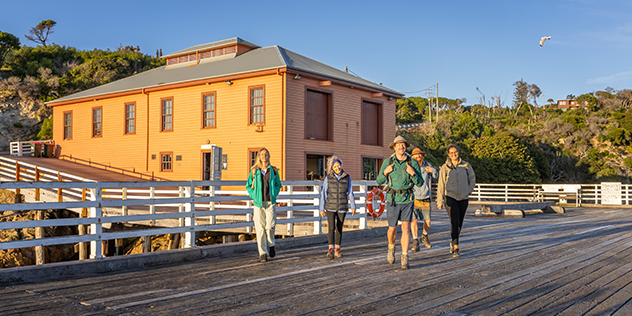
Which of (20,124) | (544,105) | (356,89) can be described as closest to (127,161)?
(356,89)

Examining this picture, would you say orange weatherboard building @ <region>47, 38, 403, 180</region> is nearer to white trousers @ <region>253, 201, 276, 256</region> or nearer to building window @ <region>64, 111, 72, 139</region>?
building window @ <region>64, 111, 72, 139</region>

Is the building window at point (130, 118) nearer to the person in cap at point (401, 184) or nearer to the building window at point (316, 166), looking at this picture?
the building window at point (316, 166)

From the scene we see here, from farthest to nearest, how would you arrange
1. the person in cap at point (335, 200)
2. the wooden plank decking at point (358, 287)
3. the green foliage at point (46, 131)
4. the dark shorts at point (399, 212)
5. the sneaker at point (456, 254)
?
the green foliage at point (46, 131), the person in cap at point (335, 200), the sneaker at point (456, 254), the dark shorts at point (399, 212), the wooden plank decking at point (358, 287)

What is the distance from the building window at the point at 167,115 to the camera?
2610 cm

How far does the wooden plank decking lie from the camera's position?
5.06 metres

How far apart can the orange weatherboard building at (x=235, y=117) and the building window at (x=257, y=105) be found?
5 centimetres

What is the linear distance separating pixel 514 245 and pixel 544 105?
10991 cm

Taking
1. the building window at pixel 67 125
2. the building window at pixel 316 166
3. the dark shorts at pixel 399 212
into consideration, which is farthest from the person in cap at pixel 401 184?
the building window at pixel 67 125

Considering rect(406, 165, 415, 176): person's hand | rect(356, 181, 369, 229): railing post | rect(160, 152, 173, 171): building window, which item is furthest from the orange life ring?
rect(160, 152, 173, 171): building window

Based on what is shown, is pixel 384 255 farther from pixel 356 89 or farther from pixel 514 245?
pixel 356 89

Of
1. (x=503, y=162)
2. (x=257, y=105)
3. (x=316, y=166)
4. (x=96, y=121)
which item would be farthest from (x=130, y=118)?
(x=503, y=162)

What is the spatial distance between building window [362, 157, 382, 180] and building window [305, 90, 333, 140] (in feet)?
10.9

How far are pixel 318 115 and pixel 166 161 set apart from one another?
8.74m

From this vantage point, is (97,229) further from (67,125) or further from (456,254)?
(67,125)
